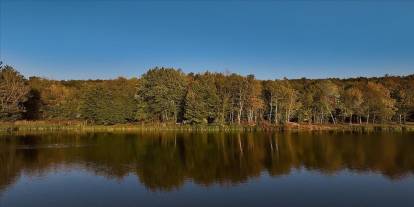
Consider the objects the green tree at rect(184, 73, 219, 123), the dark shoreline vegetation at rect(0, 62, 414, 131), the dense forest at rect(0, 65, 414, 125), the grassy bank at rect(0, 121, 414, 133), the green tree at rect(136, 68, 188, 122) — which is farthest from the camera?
the green tree at rect(136, 68, 188, 122)

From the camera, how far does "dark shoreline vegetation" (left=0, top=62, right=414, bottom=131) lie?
8656cm

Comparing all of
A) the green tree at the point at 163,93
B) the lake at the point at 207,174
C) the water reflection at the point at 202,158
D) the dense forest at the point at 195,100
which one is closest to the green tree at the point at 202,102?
the dense forest at the point at 195,100

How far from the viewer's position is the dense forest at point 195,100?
88312mm

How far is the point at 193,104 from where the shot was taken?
84.9 metres

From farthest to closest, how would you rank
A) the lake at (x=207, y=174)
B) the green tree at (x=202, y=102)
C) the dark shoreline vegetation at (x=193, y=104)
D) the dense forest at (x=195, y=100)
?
the dense forest at (x=195, y=100), the dark shoreline vegetation at (x=193, y=104), the green tree at (x=202, y=102), the lake at (x=207, y=174)

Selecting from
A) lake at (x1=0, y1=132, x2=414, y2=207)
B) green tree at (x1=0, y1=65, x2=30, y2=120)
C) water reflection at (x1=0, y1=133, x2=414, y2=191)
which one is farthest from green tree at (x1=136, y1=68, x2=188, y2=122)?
lake at (x1=0, y1=132, x2=414, y2=207)

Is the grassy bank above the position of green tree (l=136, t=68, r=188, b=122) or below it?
below

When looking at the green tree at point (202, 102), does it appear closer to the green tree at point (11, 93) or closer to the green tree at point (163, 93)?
the green tree at point (163, 93)

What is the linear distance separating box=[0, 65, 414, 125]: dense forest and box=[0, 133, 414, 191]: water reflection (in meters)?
29.0

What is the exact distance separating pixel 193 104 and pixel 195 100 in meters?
1.40

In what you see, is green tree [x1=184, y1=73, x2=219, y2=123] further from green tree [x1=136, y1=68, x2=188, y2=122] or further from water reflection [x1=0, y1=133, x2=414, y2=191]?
water reflection [x1=0, y1=133, x2=414, y2=191]

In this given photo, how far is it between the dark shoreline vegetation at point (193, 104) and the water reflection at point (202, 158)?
2696 cm

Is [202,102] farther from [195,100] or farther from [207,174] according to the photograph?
[207,174]

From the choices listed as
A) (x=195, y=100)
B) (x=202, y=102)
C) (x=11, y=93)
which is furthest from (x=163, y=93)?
(x=11, y=93)
